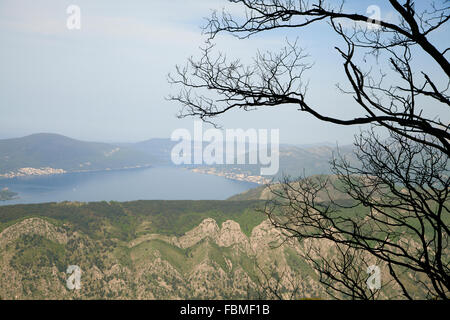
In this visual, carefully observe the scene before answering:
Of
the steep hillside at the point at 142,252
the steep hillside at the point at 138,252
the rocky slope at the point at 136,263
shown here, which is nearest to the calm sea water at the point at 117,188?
the steep hillside at the point at 138,252

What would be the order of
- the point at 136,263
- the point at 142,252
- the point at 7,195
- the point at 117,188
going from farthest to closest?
the point at 117,188 → the point at 7,195 → the point at 142,252 → the point at 136,263

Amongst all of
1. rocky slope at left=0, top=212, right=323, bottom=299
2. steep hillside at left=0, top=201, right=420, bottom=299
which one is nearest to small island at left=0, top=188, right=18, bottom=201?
steep hillside at left=0, top=201, right=420, bottom=299

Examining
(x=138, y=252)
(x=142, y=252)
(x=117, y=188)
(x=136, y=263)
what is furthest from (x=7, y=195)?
(x=136, y=263)

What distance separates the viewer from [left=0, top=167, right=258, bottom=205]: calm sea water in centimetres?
14550

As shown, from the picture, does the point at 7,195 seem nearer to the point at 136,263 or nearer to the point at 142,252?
the point at 142,252

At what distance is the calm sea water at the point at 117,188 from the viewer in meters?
146

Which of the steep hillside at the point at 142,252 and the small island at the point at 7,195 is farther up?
the small island at the point at 7,195

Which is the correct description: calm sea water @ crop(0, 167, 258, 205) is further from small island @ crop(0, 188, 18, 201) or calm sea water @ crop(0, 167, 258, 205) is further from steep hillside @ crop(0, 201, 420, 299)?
steep hillside @ crop(0, 201, 420, 299)

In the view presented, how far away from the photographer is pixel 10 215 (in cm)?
7925

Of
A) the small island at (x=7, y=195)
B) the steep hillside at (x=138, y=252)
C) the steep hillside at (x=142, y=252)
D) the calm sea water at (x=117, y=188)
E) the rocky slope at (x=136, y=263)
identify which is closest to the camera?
the rocky slope at (x=136, y=263)

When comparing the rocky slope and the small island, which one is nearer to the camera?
the rocky slope

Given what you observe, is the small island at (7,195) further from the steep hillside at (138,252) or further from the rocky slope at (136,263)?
the rocky slope at (136,263)

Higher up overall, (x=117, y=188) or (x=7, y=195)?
(x=7, y=195)

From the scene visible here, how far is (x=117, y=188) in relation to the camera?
6639 inches
